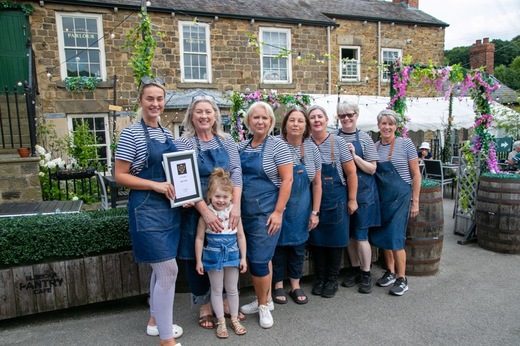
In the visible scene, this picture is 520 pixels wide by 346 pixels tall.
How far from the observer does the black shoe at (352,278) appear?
161 inches

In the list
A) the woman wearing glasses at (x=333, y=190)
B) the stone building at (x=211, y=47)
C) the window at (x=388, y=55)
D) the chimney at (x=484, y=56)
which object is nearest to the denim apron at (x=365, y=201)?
the woman wearing glasses at (x=333, y=190)

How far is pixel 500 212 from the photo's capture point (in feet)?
16.2

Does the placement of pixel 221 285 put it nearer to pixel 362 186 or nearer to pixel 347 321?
pixel 347 321

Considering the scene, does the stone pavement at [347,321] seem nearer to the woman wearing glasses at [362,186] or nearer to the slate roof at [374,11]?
Answer: the woman wearing glasses at [362,186]

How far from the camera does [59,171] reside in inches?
263

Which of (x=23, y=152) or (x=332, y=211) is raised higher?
(x=23, y=152)

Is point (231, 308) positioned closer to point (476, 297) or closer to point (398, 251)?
point (398, 251)

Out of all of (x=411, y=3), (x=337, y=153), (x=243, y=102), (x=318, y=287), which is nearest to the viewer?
(x=337, y=153)

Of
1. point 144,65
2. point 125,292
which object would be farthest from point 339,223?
point 144,65

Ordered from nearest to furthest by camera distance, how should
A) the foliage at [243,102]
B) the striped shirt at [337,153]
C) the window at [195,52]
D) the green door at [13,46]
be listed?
the striped shirt at [337,153]
the foliage at [243,102]
the green door at [13,46]
the window at [195,52]

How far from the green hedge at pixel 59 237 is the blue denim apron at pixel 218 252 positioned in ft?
3.19

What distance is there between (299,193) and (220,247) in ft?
2.89

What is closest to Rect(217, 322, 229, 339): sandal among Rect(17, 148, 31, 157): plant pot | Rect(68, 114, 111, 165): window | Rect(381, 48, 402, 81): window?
Rect(17, 148, 31, 157): plant pot

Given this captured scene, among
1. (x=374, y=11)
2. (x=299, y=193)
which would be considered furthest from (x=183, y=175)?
(x=374, y=11)
